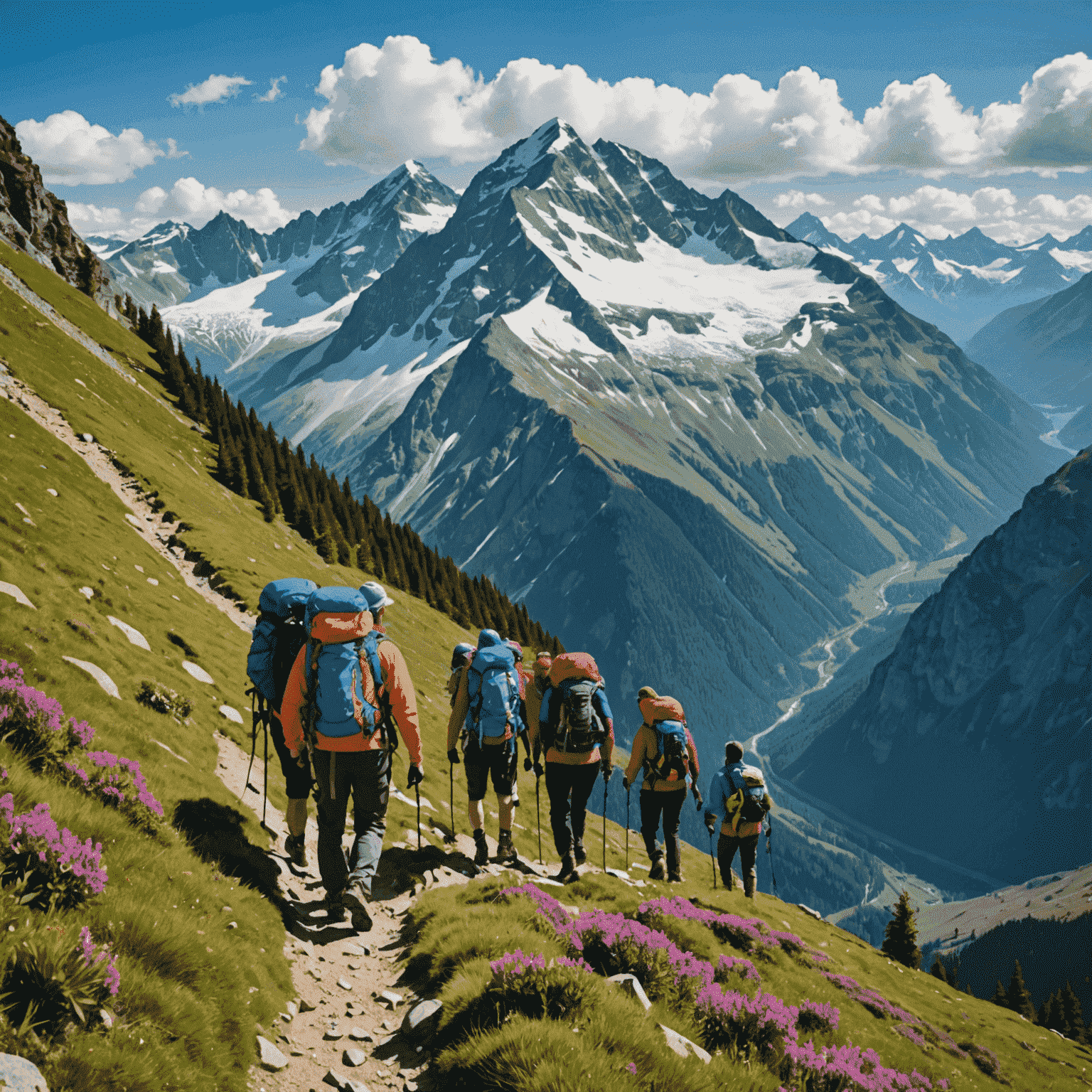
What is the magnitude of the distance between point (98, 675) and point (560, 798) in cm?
960

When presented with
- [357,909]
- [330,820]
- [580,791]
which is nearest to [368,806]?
[330,820]

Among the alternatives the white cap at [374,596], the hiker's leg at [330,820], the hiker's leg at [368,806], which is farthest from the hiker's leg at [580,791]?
the white cap at [374,596]

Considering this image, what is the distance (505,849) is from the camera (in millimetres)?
15992

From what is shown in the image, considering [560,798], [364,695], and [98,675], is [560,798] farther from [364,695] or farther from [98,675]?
[98,675]

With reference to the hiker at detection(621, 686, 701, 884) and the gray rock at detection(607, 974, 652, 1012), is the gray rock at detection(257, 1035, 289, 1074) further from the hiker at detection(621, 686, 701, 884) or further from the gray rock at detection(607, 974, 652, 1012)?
the hiker at detection(621, 686, 701, 884)

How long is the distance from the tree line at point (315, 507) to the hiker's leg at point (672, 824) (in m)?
53.2

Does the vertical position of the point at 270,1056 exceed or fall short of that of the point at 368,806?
it falls short

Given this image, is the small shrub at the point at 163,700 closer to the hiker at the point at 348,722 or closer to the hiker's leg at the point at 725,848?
the hiker at the point at 348,722

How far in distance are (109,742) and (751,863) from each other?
1666 cm

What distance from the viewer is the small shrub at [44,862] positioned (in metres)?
6.22

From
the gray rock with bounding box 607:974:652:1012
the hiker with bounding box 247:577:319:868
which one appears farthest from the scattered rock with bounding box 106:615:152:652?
the gray rock with bounding box 607:974:652:1012

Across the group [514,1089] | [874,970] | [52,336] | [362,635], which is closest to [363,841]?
[362,635]

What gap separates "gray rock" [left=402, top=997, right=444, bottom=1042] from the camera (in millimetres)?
8281

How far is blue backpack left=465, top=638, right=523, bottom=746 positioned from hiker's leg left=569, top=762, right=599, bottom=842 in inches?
75.8
